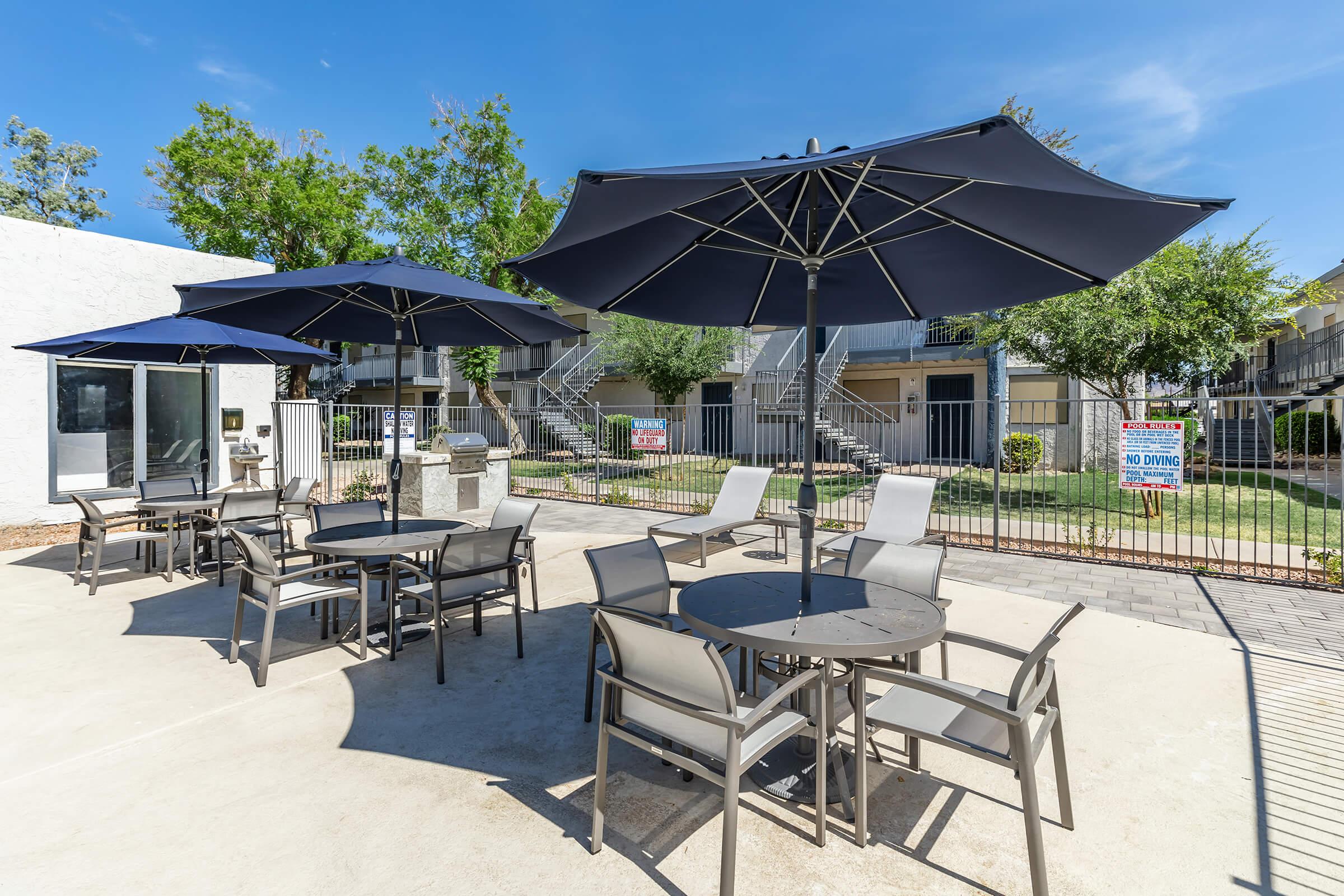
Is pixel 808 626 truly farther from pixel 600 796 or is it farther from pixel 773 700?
pixel 600 796

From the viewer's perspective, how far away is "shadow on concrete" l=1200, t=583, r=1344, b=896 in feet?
7.18

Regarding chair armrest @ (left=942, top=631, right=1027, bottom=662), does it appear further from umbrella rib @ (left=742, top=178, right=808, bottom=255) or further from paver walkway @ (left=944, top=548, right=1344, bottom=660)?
paver walkway @ (left=944, top=548, right=1344, bottom=660)

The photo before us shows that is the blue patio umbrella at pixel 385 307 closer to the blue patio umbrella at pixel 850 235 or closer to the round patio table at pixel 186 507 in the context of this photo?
the blue patio umbrella at pixel 850 235

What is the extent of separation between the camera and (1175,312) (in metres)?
9.59

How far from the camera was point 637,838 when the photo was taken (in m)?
2.36

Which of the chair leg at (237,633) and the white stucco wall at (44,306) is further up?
the white stucco wall at (44,306)

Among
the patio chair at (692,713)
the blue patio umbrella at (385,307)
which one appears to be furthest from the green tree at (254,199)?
the patio chair at (692,713)

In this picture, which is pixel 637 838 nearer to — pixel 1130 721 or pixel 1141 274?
pixel 1130 721

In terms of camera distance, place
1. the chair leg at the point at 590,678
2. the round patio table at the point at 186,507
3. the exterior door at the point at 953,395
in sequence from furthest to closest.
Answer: the exterior door at the point at 953,395, the round patio table at the point at 186,507, the chair leg at the point at 590,678

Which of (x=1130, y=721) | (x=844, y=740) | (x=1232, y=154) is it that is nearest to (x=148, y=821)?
(x=844, y=740)

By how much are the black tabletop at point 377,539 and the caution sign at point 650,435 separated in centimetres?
575

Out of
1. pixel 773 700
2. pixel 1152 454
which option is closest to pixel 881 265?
pixel 773 700

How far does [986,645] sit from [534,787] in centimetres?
206

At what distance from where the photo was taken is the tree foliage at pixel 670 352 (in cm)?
1855
